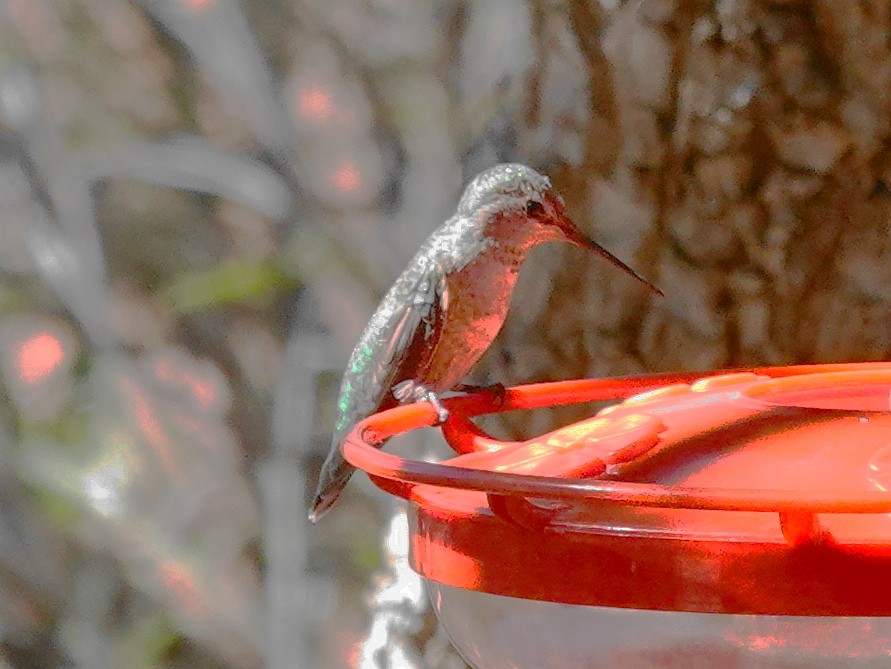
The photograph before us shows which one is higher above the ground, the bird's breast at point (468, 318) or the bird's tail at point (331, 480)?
the bird's breast at point (468, 318)

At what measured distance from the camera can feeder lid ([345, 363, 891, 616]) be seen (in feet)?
1.64

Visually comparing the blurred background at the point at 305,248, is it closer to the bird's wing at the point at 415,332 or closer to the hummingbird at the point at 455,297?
the hummingbird at the point at 455,297

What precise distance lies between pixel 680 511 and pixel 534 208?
1047 mm

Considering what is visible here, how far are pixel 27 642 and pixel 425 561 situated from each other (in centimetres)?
218

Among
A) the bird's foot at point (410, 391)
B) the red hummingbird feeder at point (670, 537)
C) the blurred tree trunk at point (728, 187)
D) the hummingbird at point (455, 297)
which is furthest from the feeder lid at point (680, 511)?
the blurred tree trunk at point (728, 187)

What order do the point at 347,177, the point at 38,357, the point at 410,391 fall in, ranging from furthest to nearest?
the point at 38,357
the point at 347,177
the point at 410,391

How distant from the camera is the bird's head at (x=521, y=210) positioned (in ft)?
5.12

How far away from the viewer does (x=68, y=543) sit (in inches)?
96.4

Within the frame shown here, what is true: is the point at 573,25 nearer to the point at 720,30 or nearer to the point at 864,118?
the point at 720,30

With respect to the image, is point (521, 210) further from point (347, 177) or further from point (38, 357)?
point (38, 357)

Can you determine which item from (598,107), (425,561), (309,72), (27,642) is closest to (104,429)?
(27,642)

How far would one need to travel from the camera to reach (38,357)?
244cm

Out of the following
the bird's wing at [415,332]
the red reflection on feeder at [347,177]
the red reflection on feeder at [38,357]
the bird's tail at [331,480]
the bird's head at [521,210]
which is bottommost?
the bird's tail at [331,480]

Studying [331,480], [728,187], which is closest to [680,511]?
[331,480]
